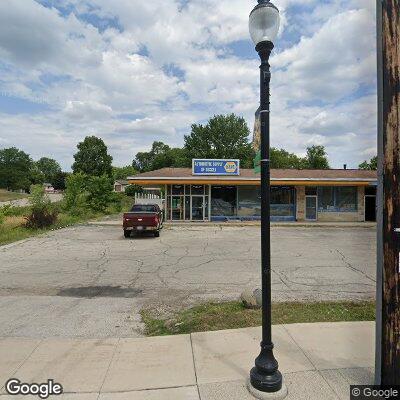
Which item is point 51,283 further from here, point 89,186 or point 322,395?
point 89,186

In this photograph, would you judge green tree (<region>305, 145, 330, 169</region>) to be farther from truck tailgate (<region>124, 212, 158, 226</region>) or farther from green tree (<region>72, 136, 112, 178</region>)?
truck tailgate (<region>124, 212, 158, 226</region>)

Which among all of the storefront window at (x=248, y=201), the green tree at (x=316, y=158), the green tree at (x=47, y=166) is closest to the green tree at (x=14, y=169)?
the green tree at (x=47, y=166)

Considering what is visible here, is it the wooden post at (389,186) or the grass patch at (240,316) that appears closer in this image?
the wooden post at (389,186)

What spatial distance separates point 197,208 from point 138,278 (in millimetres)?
17314

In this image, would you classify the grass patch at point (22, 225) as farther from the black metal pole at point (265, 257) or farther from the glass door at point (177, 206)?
the black metal pole at point (265, 257)

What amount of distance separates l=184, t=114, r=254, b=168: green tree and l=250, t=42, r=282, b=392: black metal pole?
2380 inches

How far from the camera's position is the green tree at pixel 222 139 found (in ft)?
211

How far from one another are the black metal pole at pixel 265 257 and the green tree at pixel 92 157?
66.4 meters

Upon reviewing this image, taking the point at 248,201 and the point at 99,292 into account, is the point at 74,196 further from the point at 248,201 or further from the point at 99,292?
the point at 99,292

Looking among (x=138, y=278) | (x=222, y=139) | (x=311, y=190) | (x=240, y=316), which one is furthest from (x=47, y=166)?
(x=240, y=316)

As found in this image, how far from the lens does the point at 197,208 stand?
2623cm

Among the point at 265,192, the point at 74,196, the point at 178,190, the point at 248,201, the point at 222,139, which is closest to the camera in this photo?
the point at 265,192

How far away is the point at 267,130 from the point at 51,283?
283 inches

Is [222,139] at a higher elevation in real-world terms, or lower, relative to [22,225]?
higher
